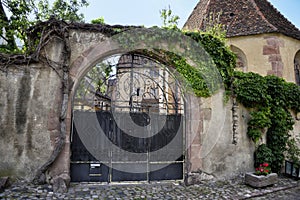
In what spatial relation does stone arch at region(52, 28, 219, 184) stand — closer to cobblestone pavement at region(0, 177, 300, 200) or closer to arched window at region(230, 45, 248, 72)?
cobblestone pavement at region(0, 177, 300, 200)

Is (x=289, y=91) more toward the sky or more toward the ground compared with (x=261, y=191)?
more toward the sky

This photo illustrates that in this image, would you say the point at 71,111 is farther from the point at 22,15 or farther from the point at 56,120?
the point at 22,15

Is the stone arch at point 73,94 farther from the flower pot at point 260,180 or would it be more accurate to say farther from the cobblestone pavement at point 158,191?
the flower pot at point 260,180

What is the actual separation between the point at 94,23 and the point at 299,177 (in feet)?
22.1

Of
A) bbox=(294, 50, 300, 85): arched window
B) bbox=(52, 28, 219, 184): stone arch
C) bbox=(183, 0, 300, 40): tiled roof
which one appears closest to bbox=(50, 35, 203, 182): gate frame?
bbox=(52, 28, 219, 184): stone arch

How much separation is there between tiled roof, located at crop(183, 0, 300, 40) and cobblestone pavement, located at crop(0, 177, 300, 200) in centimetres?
615

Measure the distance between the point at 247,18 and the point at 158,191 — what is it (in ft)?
27.1

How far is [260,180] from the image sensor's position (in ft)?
17.0

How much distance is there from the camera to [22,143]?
4.71 m

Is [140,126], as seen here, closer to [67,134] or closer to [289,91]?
[67,134]

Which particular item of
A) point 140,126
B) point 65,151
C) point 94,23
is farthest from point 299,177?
point 94,23

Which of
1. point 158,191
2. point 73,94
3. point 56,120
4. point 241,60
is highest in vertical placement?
point 241,60

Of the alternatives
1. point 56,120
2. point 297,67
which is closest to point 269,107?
point 297,67

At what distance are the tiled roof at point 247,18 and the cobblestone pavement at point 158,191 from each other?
615 cm
